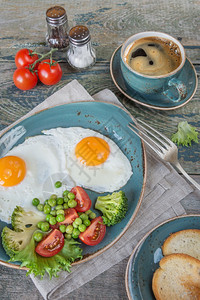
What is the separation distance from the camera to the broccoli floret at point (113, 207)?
222cm

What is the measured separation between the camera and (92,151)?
2529 millimetres

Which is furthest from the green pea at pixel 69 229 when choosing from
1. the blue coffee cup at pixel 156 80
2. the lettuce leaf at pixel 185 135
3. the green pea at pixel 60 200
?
the blue coffee cup at pixel 156 80

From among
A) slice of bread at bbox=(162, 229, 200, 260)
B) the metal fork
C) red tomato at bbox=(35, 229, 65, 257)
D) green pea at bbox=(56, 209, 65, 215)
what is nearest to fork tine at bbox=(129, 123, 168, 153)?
the metal fork

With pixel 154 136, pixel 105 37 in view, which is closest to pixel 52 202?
pixel 154 136

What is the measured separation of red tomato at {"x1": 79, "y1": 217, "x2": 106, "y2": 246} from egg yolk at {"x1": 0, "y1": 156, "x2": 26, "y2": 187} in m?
0.67

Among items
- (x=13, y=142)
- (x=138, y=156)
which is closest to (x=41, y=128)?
(x=13, y=142)

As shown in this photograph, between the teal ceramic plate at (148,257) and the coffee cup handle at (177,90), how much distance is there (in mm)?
1016

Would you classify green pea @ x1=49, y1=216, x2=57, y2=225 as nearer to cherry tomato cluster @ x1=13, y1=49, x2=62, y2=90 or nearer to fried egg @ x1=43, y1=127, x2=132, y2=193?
fried egg @ x1=43, y1=127, x2=132, y2=193

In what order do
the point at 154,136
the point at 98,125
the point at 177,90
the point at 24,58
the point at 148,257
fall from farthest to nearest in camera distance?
the point at 24,58 < the point at 98,125 < the point at 177,90 < the point at 154,136 < the point at 148,257

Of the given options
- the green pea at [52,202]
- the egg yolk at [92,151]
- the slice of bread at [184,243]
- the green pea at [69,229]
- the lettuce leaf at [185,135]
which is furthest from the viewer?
the lettuce leaf at [185,135]

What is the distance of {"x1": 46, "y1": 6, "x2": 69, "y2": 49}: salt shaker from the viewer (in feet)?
9.74

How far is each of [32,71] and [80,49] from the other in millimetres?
485

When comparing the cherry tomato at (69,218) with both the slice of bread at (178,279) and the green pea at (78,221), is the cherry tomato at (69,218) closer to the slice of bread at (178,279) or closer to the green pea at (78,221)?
the green pea at (78,221)

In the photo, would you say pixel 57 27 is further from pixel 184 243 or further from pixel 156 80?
pixel 184 243
